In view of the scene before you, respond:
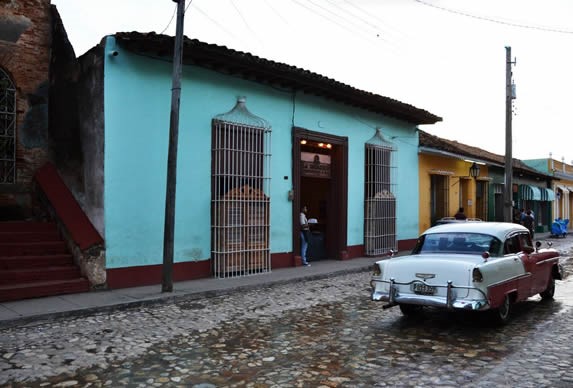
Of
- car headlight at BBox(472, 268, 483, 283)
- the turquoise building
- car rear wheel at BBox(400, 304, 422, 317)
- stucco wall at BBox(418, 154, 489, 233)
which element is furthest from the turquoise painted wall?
stucco wall at BBox(418, 154, 489, 233)

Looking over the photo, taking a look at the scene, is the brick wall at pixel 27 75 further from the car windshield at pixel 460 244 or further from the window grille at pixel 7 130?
the car windshield at pixel 460 244

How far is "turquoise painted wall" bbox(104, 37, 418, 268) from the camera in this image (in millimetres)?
9062

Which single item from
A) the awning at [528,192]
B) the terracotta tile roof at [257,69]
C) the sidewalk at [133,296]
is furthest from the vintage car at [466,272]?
the awning at [528,192]

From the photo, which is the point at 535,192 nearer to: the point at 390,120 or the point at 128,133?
the point at 390,120

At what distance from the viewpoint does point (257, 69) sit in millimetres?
11016

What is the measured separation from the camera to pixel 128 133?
9.25 meters

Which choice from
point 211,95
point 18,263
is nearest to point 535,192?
point 211,95

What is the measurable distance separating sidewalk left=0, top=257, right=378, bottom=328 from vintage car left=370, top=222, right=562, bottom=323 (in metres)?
3.49

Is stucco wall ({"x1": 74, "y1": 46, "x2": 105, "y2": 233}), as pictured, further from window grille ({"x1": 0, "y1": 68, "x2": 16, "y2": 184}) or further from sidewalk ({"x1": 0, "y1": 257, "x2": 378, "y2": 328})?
window grille ({"x1": 0, "y1": 68, "x2": 16, "y2": 184})

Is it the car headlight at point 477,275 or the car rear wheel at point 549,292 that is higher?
the car headlight at point 477,275

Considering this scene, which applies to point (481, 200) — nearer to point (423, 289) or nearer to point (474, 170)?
point (474, 170)

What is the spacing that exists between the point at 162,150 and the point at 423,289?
5.89 metres

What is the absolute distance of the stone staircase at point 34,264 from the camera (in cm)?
798

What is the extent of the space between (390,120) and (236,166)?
7383mm
